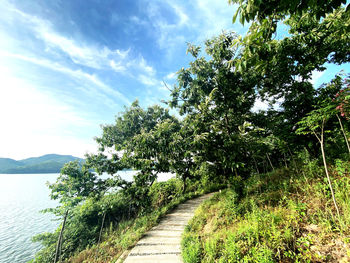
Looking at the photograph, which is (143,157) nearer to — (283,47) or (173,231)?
(173,231)

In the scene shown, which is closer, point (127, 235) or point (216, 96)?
point (127, 235)

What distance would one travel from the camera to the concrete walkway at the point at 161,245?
11.5 feet

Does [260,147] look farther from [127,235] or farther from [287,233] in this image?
[127,235]

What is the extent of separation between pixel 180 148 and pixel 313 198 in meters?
3.91

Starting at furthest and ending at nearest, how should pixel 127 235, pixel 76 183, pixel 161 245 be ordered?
pixel 76 183
pixel 127 235
pixel 161 245

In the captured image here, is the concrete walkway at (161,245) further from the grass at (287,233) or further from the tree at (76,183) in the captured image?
the tree at (76,183)

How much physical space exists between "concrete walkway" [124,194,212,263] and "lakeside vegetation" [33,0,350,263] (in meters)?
0.39

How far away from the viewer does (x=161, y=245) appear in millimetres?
4043

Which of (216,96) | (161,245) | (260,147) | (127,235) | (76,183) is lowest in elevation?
(127,235)

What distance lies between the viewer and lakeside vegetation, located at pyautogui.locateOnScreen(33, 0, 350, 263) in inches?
97.8

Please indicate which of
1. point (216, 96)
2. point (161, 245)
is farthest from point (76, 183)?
point (216, 96)

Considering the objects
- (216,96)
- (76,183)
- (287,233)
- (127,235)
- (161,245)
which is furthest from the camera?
(76,183)

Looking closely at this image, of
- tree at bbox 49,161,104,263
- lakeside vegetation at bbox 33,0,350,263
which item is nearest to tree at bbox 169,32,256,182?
lakeside vegetation at bbox 33,0,350,263

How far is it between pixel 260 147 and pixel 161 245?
5004 mm
